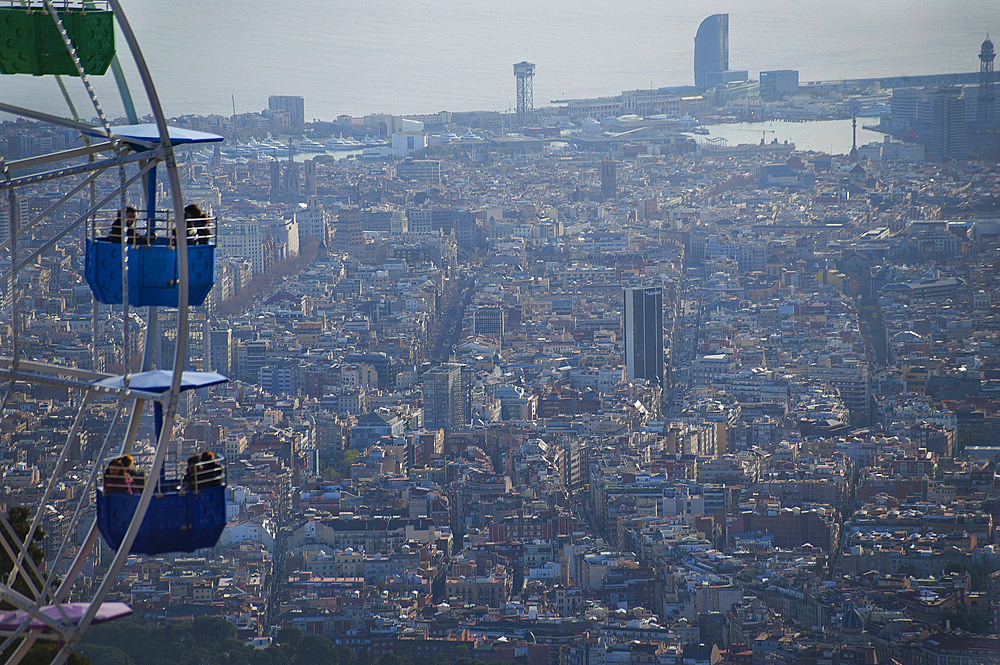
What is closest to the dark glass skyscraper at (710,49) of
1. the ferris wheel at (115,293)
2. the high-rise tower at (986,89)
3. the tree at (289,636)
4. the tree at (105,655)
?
the high-rise tower at (986,89)

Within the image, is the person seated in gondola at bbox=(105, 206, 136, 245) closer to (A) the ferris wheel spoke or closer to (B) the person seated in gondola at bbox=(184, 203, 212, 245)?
(B) the person seated in gondola at bbox=(184, 203, 212, 245)

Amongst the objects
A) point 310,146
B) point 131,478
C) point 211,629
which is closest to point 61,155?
point 131,478

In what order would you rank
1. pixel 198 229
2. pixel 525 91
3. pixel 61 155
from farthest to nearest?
pixel 525 91 → pixel 198 229 → pixel 61 155

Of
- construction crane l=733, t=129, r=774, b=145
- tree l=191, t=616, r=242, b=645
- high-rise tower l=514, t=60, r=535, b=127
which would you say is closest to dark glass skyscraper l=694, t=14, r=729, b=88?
construction crane l=733, t=129, r=774, b=145

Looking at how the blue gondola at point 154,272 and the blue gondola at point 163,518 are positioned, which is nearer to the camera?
the blue gondola at point 163,518

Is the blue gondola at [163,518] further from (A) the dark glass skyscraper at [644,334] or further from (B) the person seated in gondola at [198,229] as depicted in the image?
(A) the dark glass skyscraper at [644,334]

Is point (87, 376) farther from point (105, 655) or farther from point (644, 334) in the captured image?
point (644, 334)
